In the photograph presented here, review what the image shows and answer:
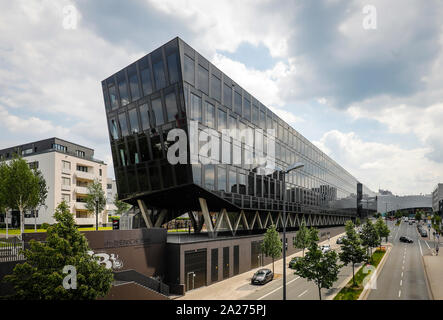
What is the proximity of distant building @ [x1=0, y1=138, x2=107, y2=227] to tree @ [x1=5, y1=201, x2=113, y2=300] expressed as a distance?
157ft

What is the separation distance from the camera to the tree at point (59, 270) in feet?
49.8

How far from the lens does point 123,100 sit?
36.4 metres

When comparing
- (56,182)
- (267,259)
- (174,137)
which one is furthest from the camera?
(56,182)

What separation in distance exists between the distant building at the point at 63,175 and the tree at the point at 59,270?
1889 inches

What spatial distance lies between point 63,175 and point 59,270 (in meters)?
56.7

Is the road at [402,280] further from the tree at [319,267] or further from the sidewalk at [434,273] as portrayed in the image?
the tree at [319,267]

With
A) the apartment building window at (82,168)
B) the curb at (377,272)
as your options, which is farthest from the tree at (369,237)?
the apartment building window at (82,168)

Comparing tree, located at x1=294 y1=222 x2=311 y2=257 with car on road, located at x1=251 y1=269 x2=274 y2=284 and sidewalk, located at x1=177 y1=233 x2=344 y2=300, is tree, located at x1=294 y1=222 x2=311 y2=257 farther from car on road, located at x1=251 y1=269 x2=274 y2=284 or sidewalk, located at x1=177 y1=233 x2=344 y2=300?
car on road, located at x1=251 y1=269 x2=274 y2=284

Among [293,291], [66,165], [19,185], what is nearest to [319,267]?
[293,291]

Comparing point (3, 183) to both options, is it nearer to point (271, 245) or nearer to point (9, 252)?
point (9, 252)

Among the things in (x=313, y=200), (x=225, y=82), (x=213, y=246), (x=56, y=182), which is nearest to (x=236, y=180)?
(x=213, y=246)
